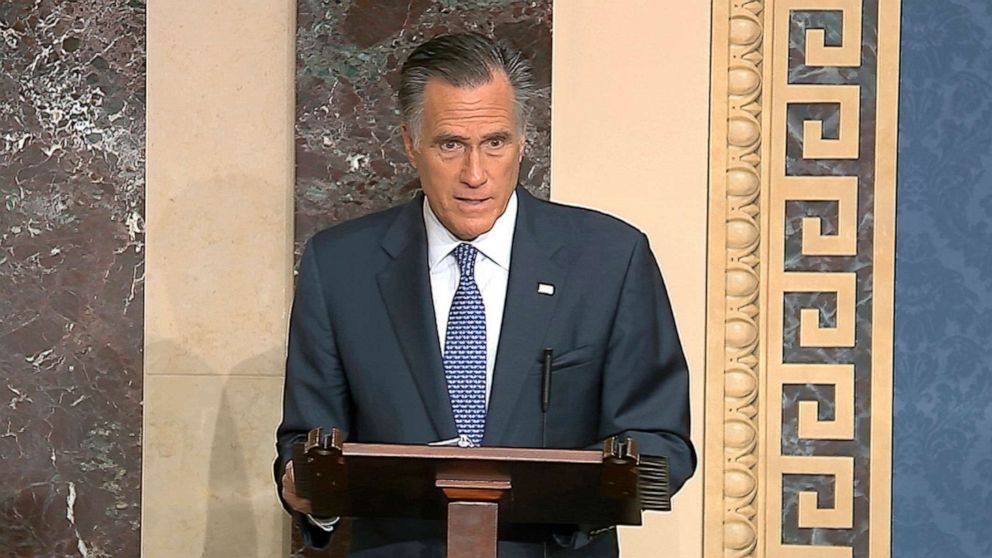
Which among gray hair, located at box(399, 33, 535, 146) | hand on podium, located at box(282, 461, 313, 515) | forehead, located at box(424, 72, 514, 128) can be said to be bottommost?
hand on podium, located at box(282, 461, 313, 515)

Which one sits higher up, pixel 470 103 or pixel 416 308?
pixel 470 103

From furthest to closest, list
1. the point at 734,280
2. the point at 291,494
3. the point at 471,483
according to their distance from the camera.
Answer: the point at 734,280 < the point at 291,494 < the point at 471,483

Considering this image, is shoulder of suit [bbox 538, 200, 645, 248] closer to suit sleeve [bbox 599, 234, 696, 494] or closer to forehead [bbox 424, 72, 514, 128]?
suit sleeve [bbox 599, 234, 696, 494]

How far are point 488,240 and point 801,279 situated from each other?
986 millimetres

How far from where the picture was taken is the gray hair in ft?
8.46

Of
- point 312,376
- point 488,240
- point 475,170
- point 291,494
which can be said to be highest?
point 475,170

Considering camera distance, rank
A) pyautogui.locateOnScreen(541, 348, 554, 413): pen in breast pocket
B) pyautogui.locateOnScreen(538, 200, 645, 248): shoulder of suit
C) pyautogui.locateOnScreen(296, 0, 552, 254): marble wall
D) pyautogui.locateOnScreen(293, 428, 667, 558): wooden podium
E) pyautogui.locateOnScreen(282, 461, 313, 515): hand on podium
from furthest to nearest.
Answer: pyautogui.locateOnScreen(296, 0, 552, 254): marble wall, pyautogui.locateOnScreen(538, 200, 645, 248): shoulder of suit, pyautogui.locateOnScreen(541, 348, 554, 413): pen in breast pocket, pyautogui.locateOnScreen(282, 461, 313, 515): hand on podium, pyautogui.locateOnScreen(293, 428, 667, 558): wooden podium

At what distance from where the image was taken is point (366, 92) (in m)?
3.37

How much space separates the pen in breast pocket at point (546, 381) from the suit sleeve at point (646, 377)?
11cm

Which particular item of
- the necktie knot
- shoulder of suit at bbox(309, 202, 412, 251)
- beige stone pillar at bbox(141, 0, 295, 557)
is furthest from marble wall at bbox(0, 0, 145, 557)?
the necktie knot

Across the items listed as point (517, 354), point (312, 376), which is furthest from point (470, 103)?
point (312, 376)

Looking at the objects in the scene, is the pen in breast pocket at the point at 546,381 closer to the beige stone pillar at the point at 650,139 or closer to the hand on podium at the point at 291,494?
the hand on podium at the point at 291,494

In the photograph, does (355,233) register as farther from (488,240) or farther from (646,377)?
(646,377)

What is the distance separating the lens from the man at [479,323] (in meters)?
2.54
